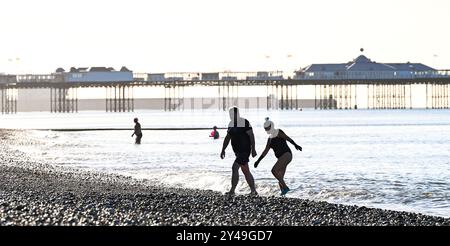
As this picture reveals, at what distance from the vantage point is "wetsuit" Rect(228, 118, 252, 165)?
646 inches

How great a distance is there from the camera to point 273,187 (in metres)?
21.6

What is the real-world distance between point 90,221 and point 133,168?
55.1 feet

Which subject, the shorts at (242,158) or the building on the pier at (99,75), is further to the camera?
the building on the pier at (99,75)

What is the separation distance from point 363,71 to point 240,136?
157655mm

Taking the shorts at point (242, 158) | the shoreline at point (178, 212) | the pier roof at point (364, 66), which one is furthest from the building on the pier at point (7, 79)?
the shorts at point (242, 158)

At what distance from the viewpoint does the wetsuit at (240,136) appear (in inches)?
646

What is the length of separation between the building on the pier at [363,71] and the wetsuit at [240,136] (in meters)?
154

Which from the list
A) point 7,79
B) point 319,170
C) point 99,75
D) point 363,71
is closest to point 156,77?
point 99,75

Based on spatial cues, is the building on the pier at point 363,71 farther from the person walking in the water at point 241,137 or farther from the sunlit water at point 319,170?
the person walking in the water at point 241,137

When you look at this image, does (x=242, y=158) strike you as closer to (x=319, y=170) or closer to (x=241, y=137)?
(x=241, y=137)

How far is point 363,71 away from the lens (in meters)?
172
